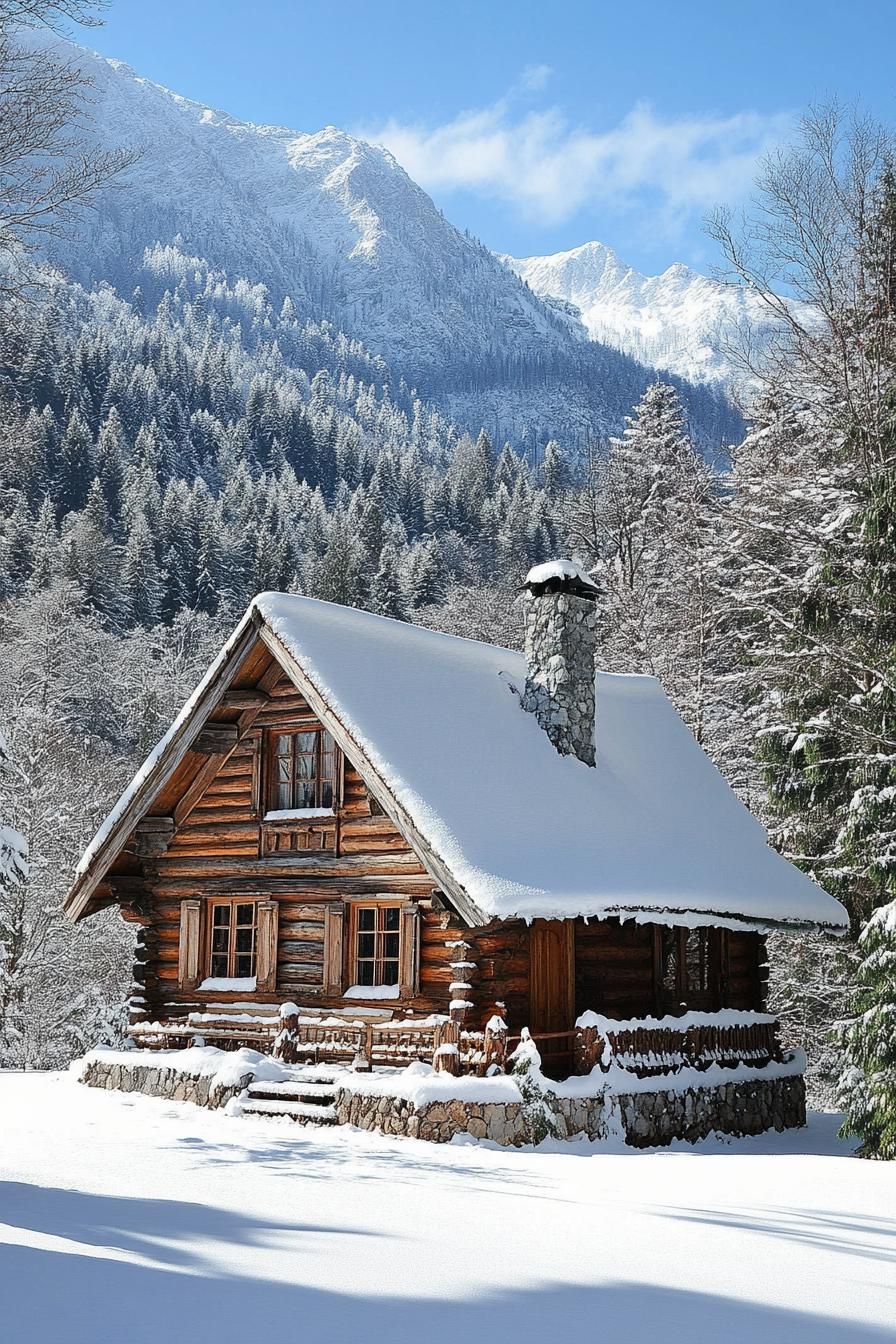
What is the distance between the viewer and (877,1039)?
53.7 ft

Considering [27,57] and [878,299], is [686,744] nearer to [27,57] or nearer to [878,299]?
[878,299]

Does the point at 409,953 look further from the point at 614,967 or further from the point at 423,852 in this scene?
the point at 614,967

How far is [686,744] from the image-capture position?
2562 cm

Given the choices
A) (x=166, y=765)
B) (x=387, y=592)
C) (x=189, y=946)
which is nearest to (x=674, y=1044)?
(x=189, y=946)

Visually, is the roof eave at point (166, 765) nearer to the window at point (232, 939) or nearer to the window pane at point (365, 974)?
the window at point (232, 939)

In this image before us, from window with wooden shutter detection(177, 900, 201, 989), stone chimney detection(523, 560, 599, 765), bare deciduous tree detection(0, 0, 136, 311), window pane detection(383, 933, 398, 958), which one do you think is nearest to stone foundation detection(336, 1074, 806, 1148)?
window pane detection(383, 933, 398, 958)

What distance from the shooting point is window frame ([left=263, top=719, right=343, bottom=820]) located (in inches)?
792

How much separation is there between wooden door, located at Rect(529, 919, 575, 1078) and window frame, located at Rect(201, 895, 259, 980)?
4.97 metres

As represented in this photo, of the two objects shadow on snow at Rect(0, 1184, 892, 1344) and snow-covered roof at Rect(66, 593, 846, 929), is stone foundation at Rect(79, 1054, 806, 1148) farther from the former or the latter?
shadow on snow at Rect(0, 1184, 892, 1344)

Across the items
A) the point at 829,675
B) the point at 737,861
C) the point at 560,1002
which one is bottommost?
the point at 560,1002

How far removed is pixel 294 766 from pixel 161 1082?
5.17m

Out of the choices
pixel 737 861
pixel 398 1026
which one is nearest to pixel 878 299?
pixel 737 861

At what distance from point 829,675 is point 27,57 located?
14.2 meters

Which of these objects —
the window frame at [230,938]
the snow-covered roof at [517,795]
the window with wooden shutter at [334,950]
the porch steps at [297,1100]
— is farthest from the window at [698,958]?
the window frame at [230,938]
